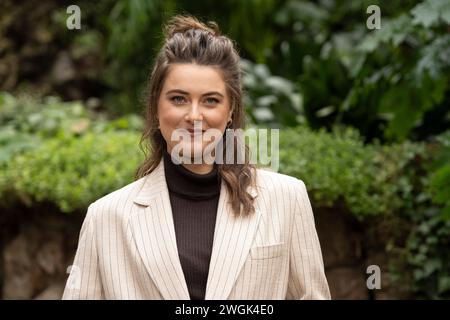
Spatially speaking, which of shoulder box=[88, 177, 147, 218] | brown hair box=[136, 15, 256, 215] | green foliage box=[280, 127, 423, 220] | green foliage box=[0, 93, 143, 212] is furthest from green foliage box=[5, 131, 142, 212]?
shoulder box=[88, 177, 147, 218]

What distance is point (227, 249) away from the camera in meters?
2.08

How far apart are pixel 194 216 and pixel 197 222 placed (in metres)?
0.03

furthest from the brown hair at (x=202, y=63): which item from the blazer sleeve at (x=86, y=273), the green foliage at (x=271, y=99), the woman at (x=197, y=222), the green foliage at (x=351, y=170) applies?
the green foliage at (x=271, y=99)

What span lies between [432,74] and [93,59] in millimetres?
5399

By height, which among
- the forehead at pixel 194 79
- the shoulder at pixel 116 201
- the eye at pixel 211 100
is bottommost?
A: the shoulder at pixel 116 201

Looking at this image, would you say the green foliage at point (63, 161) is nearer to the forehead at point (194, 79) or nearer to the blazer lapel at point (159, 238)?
the blazer lapel at point (159, 238)

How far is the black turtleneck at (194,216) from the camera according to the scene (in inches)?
82.1

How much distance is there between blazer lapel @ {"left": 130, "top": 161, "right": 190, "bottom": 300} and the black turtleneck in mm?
35

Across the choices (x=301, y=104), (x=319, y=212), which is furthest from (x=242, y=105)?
(x=301, y=104)

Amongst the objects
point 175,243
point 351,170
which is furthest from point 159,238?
point 351,170

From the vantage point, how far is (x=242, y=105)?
93.4 inches

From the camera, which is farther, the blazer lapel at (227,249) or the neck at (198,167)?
the neck at (198,167)

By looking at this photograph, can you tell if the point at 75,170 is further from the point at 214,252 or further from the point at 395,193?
the point at 214,252

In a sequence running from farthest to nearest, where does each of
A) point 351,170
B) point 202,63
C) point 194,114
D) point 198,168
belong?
point 351,170
point 198,168
point 202,63
point 194,114
